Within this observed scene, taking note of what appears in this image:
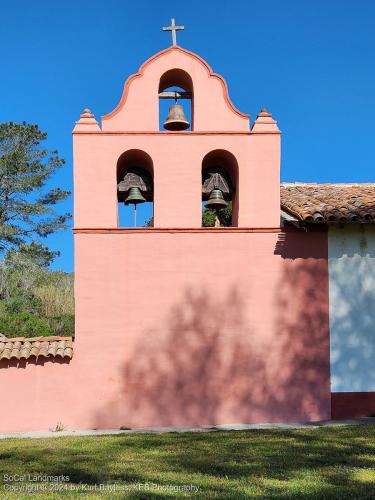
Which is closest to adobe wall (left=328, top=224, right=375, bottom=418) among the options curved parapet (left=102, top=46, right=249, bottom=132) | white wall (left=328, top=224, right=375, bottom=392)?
white wall (left=328, top=224, right=375, bottom=392)

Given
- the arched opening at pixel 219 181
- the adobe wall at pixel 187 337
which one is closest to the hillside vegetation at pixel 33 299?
the adobe wall at pixel 187 337

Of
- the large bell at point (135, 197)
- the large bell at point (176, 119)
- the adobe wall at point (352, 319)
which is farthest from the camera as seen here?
the large bell at point (176, 119)

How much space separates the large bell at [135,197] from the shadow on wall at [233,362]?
1.77 meters

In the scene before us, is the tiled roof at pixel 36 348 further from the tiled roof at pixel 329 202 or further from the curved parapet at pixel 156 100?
the tiled roof at pixel 329 202

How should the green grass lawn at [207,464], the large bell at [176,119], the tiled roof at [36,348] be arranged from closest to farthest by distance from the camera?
the green grass lawn at [207,464] → the tiled roof at [36,348] → the large bell at [176,119]

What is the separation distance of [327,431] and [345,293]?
8.40 ft

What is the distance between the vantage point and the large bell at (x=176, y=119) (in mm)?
11281

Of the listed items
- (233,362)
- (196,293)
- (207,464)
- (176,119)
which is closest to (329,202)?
(196,293)

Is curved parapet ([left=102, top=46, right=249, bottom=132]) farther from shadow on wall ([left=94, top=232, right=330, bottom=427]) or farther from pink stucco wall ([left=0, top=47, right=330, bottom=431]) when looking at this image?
shadow on wall ([left=94, top=232, right=330, bottom=427])

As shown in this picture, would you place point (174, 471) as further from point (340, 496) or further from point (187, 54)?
point (187, 54)

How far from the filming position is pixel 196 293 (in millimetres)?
10961

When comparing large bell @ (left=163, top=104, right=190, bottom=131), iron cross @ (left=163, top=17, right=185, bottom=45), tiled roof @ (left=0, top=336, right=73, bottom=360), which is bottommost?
tiled roof @ (left=0, top=336, right=73, bottom=360)

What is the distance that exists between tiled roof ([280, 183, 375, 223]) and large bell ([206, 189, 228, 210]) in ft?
3.58

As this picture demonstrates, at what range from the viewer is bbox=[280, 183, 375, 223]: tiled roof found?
424 inches
